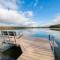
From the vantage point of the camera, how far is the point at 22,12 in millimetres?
8672

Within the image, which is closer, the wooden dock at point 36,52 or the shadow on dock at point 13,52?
the wooden dock at point 36,52

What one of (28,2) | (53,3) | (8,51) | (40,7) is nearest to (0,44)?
(8,51)

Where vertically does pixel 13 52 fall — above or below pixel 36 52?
below

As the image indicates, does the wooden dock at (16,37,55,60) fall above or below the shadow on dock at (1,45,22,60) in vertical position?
above

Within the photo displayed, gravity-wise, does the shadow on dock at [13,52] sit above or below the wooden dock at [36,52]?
below

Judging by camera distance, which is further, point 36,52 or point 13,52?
point 13,52

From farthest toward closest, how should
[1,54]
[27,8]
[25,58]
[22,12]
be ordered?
[22,12]
[27,8]
[1,54]
[25,58]

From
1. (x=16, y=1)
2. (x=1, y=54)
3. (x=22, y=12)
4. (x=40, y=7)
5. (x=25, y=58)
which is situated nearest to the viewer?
(x=25, y=58)

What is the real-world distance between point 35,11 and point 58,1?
2.18 meters

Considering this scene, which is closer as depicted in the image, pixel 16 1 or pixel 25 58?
pixel 25 58

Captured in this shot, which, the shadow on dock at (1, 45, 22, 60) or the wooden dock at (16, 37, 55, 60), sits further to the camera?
the shadow on dock at (1, 45, 22, 60)

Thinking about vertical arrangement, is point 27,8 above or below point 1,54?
above

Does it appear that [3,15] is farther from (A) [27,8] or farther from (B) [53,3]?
(B) [53,3]

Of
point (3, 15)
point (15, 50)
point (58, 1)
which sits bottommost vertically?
point (15, 50)
